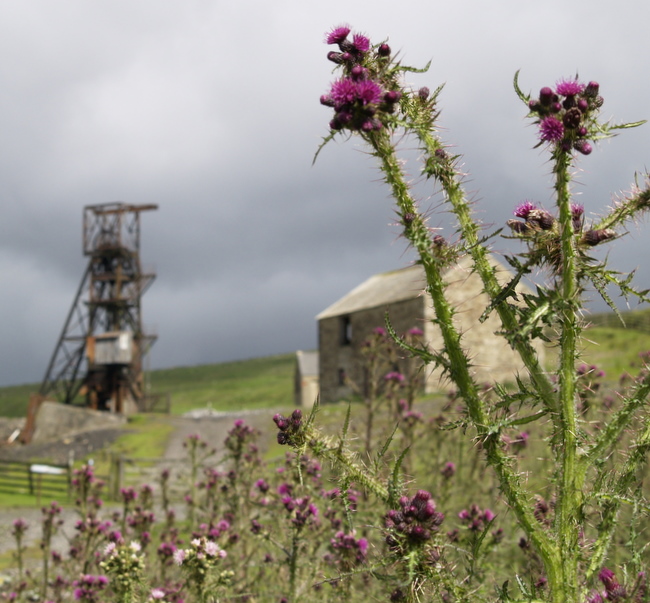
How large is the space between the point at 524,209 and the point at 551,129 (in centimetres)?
27

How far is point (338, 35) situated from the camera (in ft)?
6.87

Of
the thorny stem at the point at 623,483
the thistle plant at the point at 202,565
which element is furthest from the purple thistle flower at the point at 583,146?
the thistle plant at the point at 202,565

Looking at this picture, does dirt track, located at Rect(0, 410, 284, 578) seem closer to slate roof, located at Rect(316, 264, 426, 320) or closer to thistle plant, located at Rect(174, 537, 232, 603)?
slate roof, located at Rect(316, 264, 426, 320)

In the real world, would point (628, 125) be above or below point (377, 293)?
below

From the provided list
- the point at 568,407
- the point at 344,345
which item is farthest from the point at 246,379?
the point at 568,407

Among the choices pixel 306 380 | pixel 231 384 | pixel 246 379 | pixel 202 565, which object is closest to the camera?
pixel 202 565

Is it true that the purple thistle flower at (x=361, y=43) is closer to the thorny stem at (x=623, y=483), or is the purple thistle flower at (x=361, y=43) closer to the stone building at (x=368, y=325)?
the thorny stem at (x=623, y=483)

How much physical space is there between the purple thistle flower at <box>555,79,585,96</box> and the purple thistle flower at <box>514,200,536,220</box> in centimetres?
34

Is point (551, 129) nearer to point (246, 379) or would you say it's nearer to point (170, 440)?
point (170, 440)

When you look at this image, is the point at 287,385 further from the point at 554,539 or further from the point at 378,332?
the point at 554,539

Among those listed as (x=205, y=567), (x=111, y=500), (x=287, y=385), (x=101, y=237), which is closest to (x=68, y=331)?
(x=101, y=237)

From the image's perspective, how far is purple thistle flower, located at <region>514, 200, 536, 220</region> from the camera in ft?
7.04

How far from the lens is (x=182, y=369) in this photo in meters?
161

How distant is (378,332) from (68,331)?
4467 centimetres
